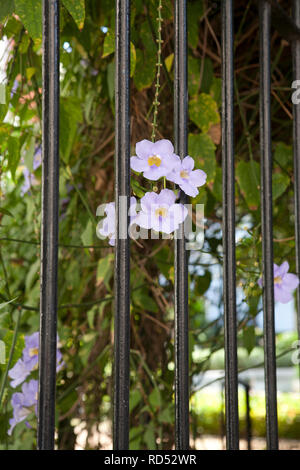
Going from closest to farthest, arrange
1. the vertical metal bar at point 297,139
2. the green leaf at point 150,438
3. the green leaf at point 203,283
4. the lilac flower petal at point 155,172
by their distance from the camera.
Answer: the lilac flower petal at point 155,172 < the vertical metal bar at point 297,139 < the green leaf at point 150,438 < the green leaf at point 203,283

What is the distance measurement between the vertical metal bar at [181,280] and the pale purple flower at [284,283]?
0.42 m

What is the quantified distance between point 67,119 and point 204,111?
28cm

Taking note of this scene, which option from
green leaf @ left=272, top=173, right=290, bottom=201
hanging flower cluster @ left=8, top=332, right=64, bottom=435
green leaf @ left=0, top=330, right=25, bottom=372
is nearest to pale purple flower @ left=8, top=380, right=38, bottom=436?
hanging flower cluster @ left=8, top=332, right=64, bottom=435

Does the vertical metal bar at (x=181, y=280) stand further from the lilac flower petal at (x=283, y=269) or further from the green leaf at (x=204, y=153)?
the lilac flower petal at (x=283, y=269)

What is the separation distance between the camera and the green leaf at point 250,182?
1.17 metres

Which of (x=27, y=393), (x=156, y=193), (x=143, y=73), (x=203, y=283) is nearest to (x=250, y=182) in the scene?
(x=143, y=73)

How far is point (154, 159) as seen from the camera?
673 millimetres

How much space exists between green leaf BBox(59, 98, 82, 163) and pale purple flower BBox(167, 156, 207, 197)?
0.46 m

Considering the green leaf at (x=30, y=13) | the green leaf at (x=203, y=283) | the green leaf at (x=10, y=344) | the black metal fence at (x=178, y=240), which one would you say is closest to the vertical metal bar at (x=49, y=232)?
the black metal fence at (x=178, y=240)

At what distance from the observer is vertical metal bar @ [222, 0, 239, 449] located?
0.75 meters

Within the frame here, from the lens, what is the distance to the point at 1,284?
0.80m

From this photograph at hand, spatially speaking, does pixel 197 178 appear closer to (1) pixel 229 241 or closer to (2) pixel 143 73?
(1) pixel 229 241

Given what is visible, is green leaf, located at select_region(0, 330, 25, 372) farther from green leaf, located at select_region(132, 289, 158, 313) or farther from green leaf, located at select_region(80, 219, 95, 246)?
green leaf, located at select_region(132, 289, 158, 313)

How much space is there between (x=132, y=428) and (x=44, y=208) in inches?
38.8
